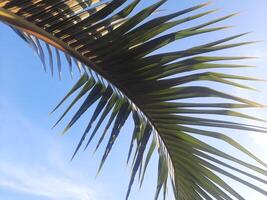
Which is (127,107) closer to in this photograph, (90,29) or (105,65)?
(105,65)

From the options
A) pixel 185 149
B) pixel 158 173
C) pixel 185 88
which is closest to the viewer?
pixel 185 88

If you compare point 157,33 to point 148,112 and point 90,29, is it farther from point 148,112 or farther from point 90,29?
point 148,112

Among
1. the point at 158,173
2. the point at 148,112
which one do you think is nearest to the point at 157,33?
the point at 148,112

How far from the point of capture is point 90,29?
5.87 ft

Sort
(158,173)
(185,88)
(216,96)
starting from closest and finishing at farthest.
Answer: (216,96), (185,88), (158,173)

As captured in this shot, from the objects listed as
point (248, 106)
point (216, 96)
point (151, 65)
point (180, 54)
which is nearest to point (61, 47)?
point (151, 65)

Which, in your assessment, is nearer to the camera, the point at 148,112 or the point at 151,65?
the point at 151,65

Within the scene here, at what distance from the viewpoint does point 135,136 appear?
6.76 ft

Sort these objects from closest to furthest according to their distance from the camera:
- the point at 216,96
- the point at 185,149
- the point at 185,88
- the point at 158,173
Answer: the point at 216,96
the point at 185,88
the point at 185,149
the point at 158,173

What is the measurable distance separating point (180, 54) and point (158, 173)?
2.19 ft

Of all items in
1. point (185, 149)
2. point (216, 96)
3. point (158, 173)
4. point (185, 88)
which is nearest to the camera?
point (216, 96)

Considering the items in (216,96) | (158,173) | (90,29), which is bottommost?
(158,173)

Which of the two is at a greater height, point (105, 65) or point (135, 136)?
point (105, 65)

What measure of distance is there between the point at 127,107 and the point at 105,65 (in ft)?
0.78
